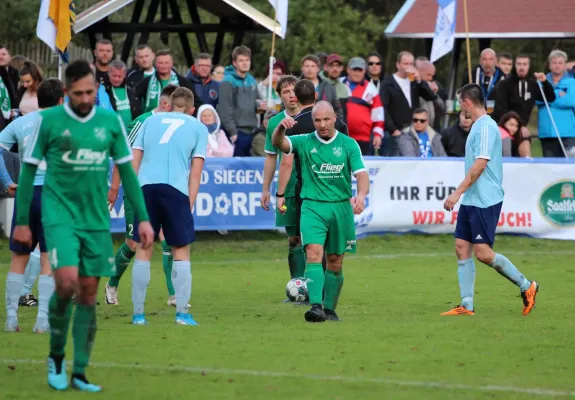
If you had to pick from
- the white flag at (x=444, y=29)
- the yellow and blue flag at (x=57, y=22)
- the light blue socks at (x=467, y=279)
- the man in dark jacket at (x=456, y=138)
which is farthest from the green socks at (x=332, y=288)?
the white flag at (x=444, y=29)

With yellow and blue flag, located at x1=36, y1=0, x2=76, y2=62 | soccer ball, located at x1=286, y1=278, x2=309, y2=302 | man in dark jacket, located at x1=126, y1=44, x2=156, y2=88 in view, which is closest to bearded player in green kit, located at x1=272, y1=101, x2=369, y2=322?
soccer ball, located at x1=286, y1=278, x2=309, y2=302

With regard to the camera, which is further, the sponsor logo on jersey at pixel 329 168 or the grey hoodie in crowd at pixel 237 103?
the grey hoodie in crowd at pixel 237 103

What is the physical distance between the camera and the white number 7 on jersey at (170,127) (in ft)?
35.2

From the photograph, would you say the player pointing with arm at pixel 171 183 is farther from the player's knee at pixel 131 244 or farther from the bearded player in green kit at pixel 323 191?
the player's knee at pixel 131 244

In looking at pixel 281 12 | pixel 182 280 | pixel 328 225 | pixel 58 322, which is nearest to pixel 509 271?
pixel 328 225

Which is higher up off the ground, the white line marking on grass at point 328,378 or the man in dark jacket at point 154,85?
the man in dark jacket at point 154,85

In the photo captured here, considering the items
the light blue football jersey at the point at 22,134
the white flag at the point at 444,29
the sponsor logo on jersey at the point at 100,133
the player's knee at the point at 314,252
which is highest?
the white flag at the point at 444,29

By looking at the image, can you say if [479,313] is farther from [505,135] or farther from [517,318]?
[505,135]

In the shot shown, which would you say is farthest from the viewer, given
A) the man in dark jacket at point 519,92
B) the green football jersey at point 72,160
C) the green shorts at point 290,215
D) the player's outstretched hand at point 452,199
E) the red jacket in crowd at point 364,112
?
the man in dark jacket at point 519,92

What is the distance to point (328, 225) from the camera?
11141mm

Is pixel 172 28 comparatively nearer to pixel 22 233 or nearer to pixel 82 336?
pixel 22 233

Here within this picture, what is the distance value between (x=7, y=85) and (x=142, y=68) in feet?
6.47

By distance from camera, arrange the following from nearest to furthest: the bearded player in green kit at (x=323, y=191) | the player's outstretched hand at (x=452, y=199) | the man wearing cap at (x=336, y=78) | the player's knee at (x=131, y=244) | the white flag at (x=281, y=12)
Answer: the bearded player in green kit at (x=323, y=191)
the player's outstretched hand at (x=452, y=199)
the player's knee at (x=131, y=244)
the man wearing cap at (x=336, y=78)
the white flag at (x=281, y=12)

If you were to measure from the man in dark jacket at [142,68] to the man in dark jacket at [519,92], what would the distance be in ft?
19.8
